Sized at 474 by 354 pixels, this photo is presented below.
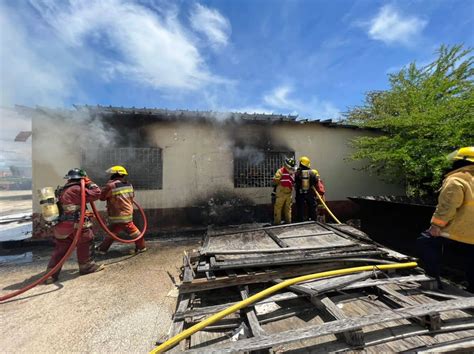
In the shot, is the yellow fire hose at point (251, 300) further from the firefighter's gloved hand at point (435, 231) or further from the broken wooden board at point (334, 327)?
the firefighter's gloved hand at point (435, 231)

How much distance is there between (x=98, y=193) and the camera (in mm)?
3891

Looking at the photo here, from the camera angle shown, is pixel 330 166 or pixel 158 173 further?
pixel 330 166

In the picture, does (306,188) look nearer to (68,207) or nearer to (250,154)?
(250,154)

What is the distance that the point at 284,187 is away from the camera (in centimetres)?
566

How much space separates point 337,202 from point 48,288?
728cm

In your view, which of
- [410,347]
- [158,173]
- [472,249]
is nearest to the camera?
[410,347]

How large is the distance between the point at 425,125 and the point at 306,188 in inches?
119

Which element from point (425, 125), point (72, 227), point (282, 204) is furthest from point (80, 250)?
point (425, 125)

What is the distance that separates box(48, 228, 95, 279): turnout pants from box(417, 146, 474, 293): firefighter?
489cm

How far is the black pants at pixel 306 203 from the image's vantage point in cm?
593

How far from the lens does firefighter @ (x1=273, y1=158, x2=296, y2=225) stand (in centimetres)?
564

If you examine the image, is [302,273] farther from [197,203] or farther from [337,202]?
[337,202]

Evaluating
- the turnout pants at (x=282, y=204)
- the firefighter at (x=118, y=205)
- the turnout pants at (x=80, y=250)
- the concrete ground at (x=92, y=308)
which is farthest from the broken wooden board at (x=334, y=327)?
the turnout pants at (x=282, y=204)

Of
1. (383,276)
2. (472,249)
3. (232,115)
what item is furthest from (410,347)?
(232,115)
